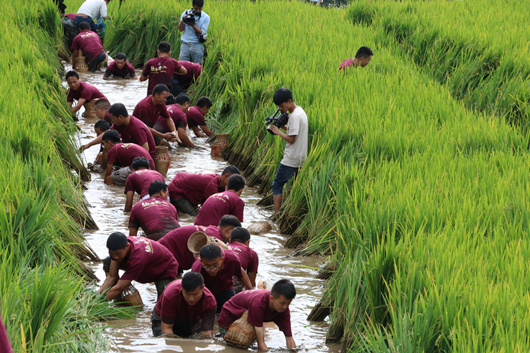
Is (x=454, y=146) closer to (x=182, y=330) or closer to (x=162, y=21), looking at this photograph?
(x=182, y=330)

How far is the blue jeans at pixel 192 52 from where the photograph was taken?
36.8ft

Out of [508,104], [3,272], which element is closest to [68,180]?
[3,272]

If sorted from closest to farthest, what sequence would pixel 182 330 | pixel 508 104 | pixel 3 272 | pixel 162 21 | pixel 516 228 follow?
1. pixel 3 272
2. pixel 516 228
3. pixel 182 330
4. pixel 508 104
5. pixel 162 21

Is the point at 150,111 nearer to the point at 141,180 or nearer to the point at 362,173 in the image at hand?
the point at 141,180

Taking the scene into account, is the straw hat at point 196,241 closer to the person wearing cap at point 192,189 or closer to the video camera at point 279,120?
the person wearing cap at point 192,189

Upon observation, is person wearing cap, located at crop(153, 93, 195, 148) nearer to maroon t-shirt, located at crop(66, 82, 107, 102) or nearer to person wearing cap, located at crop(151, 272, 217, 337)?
maroon t-shirt, located at crop(66, 82, 107, 102)

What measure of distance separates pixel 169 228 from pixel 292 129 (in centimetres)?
159

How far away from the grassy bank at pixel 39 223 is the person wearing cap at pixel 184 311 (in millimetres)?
373

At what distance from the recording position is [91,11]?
1324cm

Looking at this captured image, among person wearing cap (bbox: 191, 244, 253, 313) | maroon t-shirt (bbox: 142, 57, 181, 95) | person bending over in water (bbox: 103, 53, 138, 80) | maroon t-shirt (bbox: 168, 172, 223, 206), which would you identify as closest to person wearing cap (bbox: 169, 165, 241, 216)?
maroon t-shirt (bbox: 168, 172, 223, 206)

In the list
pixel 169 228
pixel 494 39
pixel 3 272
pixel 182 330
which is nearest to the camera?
pixel 3 272

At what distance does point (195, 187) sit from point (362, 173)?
6.68ft

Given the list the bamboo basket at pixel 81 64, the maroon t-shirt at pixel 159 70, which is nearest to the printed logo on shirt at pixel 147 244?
the maroon t-shirt at pixel 159 70

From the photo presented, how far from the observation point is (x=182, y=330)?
4719 millimetres
